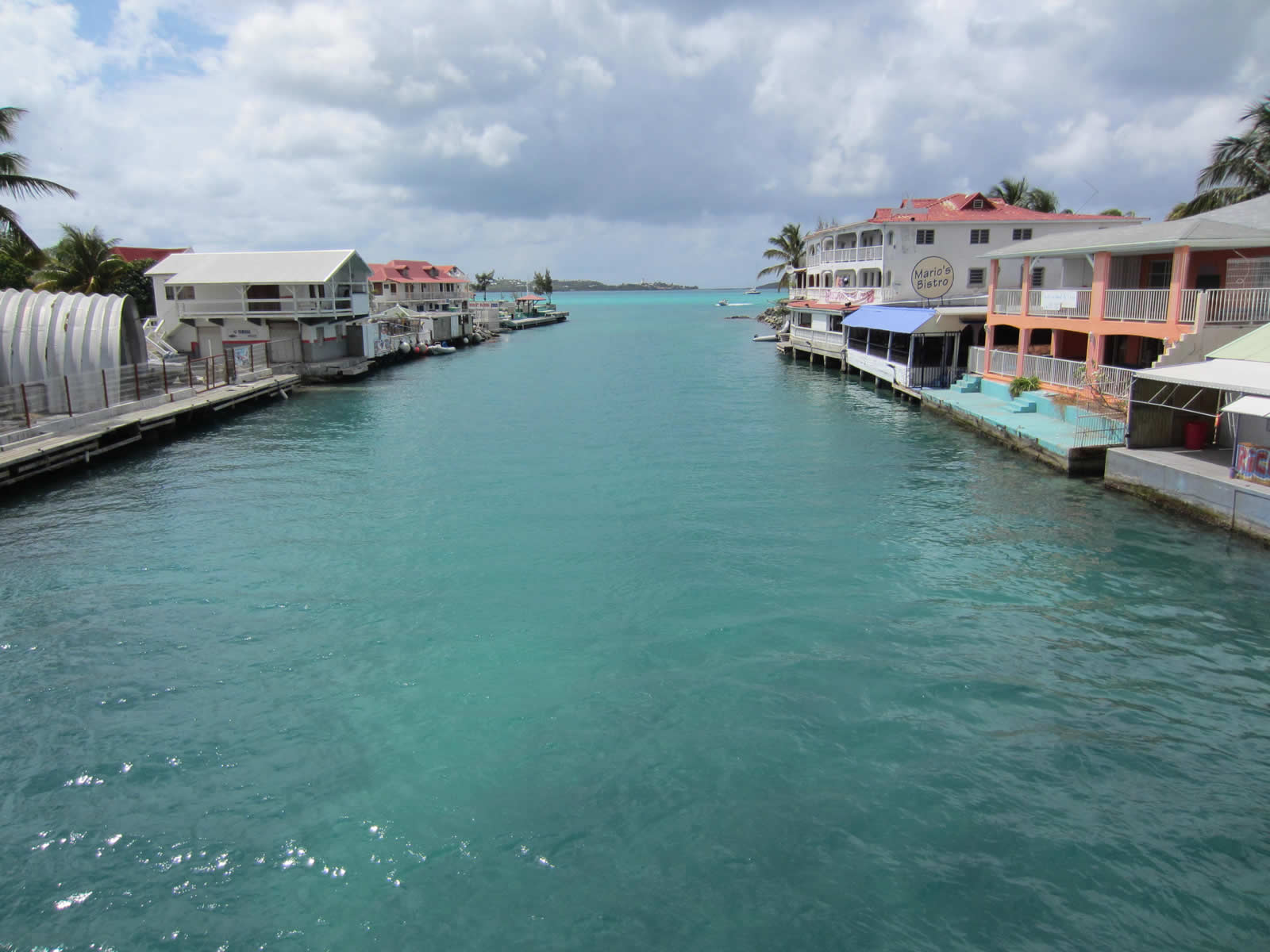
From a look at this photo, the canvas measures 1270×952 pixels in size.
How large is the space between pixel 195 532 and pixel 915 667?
53.2 ft

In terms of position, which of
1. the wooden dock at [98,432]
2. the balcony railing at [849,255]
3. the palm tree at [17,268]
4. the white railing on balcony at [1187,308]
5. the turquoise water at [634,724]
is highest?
the balcony railing at [849,255]

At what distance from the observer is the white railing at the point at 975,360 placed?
35094mm

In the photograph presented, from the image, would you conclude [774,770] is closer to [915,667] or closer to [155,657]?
[915,667]

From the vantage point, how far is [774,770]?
9852 mm

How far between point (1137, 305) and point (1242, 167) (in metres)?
21.1

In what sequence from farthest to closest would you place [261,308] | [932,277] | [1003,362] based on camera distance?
1. [261,308]
2. [932,277]
3. [1003,362]

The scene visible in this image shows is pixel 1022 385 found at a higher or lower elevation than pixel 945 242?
lower

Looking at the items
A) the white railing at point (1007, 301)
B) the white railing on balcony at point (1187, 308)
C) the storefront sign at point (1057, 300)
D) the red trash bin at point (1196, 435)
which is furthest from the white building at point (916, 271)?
the red trash bin at point (1196, 435)

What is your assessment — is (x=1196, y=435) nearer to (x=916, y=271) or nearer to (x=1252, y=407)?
(x=1252, y=407)

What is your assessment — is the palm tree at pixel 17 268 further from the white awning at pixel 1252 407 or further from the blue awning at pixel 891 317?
the white awning at pixel 1252 407

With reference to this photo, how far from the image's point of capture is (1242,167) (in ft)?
128

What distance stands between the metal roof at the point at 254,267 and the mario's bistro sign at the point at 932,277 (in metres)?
34.1

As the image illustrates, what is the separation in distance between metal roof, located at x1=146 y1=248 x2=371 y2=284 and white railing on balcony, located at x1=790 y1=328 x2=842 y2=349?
31715 mm

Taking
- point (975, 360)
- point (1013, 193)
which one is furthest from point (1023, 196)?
point (975, 360)
